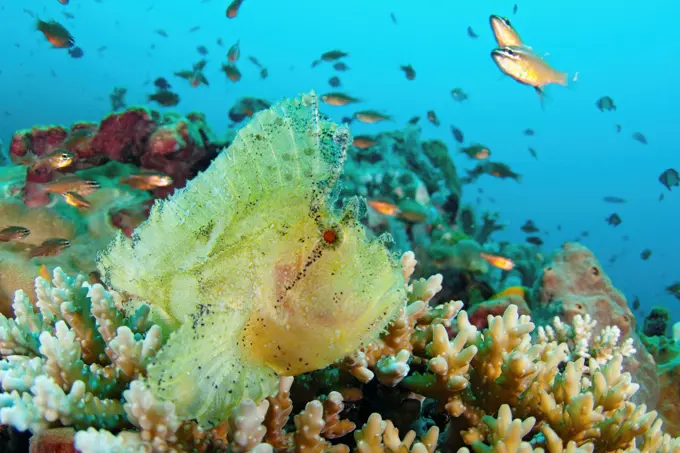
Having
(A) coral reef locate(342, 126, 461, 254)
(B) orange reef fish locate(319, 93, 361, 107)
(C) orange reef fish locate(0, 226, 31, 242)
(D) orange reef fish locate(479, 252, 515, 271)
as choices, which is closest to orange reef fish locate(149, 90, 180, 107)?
(B) orange reef fish locate(319, 93, 361, 107)

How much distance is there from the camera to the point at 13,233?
5109mm

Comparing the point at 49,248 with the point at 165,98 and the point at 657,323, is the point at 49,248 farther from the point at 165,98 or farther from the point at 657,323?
the point at 657,323

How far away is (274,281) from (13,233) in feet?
16.6

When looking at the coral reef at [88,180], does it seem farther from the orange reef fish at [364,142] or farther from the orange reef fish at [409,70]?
the orange reef fish at [409,70]

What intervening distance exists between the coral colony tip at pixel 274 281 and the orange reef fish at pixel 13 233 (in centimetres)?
451

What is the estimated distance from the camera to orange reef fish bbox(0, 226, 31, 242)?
505cm

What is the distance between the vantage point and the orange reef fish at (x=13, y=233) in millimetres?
5051

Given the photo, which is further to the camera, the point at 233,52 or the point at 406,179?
the point at 233,52

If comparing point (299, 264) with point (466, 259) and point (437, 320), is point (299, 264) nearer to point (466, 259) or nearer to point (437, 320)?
point (437, 320)

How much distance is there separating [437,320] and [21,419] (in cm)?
235

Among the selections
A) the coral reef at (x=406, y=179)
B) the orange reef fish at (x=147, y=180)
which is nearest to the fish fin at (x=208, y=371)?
the orange reef fish at (x=147, y=180)

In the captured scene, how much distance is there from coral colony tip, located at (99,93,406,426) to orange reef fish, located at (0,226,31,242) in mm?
4508

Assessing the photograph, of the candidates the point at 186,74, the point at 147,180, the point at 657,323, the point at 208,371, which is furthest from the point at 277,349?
the point at 186,74

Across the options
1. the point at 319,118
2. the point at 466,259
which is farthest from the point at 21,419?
the point at 466,259
